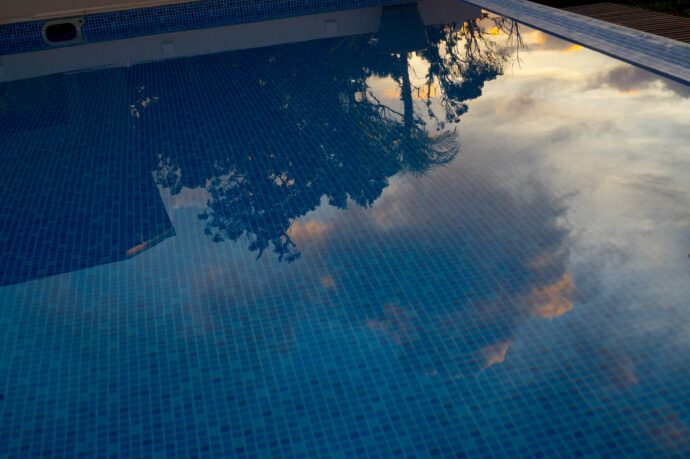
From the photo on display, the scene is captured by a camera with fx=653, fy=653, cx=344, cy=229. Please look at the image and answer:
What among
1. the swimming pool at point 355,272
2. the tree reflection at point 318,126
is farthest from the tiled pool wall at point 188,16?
the swimming pool at point 355,272

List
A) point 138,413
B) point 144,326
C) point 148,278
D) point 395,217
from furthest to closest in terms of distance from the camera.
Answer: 1. point 395,217
2. point 148,278
3. point 144,326
4. point 138,413

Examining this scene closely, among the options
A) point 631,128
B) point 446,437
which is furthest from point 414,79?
point 446,437

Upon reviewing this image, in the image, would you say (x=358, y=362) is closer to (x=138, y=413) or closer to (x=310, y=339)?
(x=310, y=339)

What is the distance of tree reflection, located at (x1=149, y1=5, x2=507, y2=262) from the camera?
3.93 m

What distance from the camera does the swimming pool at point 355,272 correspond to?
2.36 meters

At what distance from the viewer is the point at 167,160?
4609 mm

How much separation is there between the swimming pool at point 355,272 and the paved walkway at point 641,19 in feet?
4.54

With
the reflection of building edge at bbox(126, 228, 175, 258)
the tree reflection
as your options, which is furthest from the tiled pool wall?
the reflection of building edge at bbox(126, 228, 175, 258)

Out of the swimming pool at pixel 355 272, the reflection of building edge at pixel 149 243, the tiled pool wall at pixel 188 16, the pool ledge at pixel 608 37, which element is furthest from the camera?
the tiled pool wall at pixel 188 16

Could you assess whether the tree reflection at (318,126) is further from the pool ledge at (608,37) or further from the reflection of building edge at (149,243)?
the pool ledge at (608,37)

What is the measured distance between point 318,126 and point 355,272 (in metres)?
2.10

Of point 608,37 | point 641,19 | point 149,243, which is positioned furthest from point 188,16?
point 149,243

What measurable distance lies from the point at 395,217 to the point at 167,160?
186 cm

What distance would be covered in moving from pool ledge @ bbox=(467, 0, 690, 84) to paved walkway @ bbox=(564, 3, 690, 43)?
0.41 m
